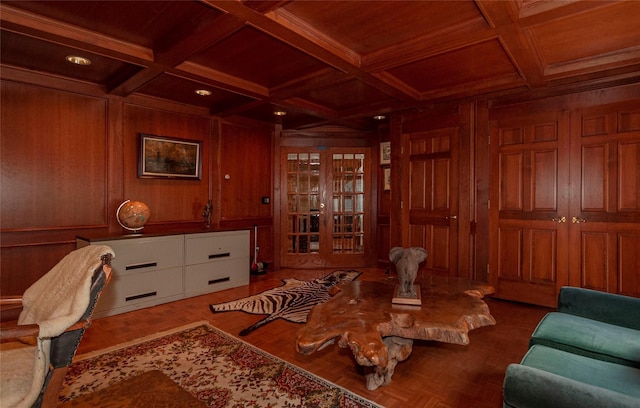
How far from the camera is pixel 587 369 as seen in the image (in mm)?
1451

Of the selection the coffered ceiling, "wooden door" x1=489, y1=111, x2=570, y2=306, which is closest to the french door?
the coffered ceiling

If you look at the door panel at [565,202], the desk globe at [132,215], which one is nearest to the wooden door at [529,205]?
the door panel at [565,202]

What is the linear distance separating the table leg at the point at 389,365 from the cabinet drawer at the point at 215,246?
8.73 ft

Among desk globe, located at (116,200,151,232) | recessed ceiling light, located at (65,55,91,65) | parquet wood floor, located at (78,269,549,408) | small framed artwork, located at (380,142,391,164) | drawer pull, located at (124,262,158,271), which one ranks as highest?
recessed ceiling light, located at (65,55,91,65)

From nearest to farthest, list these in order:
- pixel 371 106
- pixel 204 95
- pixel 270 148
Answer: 1. pixel 204 95
2. pixel 371 106
3. pixel 270 148

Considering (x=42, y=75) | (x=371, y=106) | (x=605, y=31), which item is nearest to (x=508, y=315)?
(x=605, y=31)

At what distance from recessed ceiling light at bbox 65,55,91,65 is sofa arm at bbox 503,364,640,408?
3.87m

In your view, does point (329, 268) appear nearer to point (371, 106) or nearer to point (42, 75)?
point (371, 106)

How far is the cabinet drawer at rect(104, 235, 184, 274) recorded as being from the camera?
3.36 m

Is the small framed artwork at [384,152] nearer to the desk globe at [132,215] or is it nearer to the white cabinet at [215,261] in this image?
the white cabinet at [215,261]

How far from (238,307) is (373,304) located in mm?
1887

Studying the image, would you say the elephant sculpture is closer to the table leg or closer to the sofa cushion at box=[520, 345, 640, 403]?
the table leg

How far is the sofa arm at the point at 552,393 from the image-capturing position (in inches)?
39.6

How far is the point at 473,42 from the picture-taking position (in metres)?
2.60
